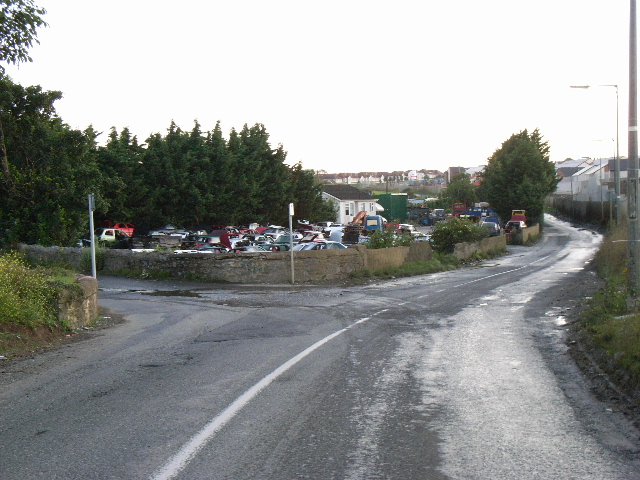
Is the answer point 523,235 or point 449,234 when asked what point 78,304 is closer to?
point 449,234

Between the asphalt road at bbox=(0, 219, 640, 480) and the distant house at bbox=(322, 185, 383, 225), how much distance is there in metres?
75.4

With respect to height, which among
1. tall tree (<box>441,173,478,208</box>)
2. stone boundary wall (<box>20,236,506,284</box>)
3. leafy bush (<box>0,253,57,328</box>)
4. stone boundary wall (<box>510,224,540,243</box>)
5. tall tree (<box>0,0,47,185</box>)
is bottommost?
stone boundary wall (<box>510,224,540,243</box>)

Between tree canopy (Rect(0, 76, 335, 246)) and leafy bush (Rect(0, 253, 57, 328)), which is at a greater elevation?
tree canopy (Rect(0, 76, 335, 246))

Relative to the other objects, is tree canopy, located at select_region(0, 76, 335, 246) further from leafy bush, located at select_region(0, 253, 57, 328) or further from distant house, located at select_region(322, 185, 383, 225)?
leafy bush, located at select_region(0, 253, 57, 328)

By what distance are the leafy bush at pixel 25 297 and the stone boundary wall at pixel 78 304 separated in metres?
0.22

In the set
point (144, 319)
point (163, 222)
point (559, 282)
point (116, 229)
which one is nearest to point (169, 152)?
point (163, 222)

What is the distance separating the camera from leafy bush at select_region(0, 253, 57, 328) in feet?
38.8

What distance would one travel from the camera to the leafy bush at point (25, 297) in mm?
11812

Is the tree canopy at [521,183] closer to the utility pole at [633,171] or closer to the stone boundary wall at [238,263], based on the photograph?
the stone boundary wall at [238,263]

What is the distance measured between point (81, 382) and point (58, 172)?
25.8 metres

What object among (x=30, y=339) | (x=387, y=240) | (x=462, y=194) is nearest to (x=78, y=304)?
(x=30, y=339)

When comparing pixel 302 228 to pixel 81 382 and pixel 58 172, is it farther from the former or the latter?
pixel 81 382

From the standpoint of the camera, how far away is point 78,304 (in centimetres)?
1409

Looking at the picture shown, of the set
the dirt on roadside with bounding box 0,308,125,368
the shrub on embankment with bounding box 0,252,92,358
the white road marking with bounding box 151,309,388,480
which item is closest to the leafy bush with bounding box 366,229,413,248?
the shrub on embankment with bounding box 0,252,92,358
